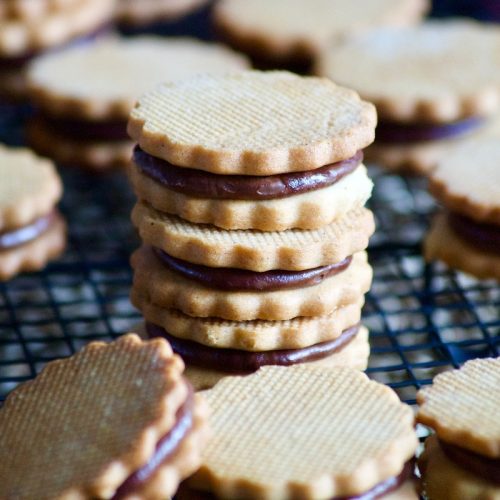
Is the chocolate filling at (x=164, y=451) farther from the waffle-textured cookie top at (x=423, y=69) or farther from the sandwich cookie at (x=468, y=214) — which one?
the waffle-textured cookie top at (x=423, y=69)

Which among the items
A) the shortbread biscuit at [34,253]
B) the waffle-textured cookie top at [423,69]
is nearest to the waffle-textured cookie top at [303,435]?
the shortbread biscuit at [34,253]

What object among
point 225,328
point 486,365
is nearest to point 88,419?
point 225,328

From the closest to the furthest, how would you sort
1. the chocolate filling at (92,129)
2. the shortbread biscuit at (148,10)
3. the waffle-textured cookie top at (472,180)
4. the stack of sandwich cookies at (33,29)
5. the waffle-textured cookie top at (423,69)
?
the waffle-textured cookie top at (472,180) < the waffle-textured cookie top at (423,69) < the chocolate filling at (92,129) < the stack of sandwich cookies at (33,29) < the shortbread biscuit at (148,10)

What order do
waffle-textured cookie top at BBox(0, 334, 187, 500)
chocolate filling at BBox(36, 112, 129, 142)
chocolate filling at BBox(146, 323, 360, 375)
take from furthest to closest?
chocolate filling at BBox(36, 112, 129, 142) → chocolate filling at BBox(146, 323, 360, 375) → waffle-textured cookie top at BBox(0, 334, 187, 500)

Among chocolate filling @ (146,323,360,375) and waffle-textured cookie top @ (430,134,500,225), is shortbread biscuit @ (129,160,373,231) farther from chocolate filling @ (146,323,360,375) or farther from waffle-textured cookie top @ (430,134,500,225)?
waffle-textured cookie top @ (430,134,500,225)

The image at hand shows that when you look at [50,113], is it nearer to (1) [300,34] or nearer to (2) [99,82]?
(2) [99,82]

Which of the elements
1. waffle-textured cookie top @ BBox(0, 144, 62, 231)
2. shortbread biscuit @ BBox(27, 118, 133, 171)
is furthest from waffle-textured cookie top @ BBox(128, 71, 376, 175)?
shortbread biscuit @ BBox(27, 118, 133, 171)
